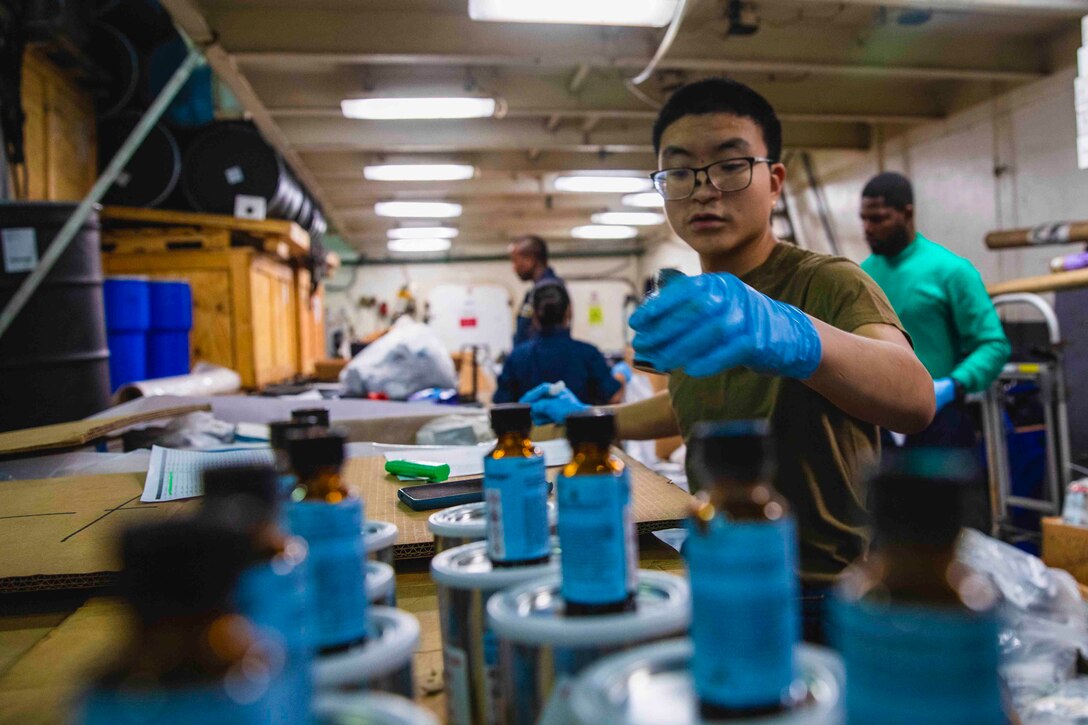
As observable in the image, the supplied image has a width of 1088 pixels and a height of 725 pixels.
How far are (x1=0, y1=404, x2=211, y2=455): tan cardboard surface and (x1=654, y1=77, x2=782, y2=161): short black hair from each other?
160 centimetres

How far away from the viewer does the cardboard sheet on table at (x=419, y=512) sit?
1117mm

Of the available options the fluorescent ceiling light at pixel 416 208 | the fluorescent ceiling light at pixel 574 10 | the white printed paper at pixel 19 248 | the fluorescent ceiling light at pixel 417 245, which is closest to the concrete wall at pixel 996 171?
the fluorescent ceiling light at pixel 574 10

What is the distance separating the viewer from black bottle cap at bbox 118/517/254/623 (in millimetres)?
373

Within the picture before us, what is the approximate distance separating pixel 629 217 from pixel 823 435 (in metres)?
8.29

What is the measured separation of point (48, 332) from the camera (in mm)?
Answer: 3059

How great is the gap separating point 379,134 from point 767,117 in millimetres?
4405

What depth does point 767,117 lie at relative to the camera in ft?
5.79

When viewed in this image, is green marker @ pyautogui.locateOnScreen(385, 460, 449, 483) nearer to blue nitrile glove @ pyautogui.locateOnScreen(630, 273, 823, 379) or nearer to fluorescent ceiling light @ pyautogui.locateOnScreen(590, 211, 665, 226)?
blue nitrile glove @ pyautogui.locateOnScreen(630, 273, 823, 379)

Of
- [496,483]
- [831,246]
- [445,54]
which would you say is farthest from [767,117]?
[831,246]

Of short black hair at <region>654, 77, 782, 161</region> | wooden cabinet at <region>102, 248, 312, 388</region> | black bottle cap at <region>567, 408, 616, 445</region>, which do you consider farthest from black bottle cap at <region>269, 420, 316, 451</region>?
wooden cabinet at <region>102, 248, 312, 388</region>

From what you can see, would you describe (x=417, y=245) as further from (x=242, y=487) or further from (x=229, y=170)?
(x=242, y=487)

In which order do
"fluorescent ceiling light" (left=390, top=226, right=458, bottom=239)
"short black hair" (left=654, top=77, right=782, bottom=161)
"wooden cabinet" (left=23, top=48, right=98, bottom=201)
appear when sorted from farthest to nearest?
"fluorescent ceiling light" (left=390, top=226, right=458, bottom=239), "wooden cabinet" (left=23, top=48, right=98, bottom=201), "short black hair" (left=654, top=77, right=782, bottom=161)

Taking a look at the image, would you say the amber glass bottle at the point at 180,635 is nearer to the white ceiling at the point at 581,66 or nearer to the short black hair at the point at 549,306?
the short black hair at the point at 549,306

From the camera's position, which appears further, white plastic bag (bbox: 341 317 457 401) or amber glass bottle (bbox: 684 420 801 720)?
white plastic bag (bbox: 341 317 457 401)
